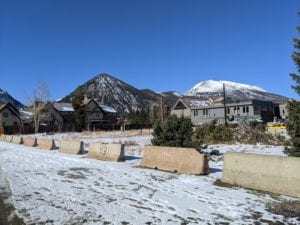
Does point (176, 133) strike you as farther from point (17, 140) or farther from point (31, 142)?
point (17, 140)

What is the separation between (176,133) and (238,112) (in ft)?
224

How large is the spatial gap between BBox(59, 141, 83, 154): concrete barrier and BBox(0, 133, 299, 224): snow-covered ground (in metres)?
9.01

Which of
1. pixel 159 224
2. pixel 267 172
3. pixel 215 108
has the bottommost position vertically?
pixel 159 224

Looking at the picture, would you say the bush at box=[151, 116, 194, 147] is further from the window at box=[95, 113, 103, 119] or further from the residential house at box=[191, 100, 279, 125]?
the window at box=[95, 113, 103, 119]

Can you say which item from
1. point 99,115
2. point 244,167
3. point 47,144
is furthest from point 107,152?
point 99,115

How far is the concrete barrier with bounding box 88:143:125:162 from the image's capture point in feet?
61.1

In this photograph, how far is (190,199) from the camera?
30.7 feet

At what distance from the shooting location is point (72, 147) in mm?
24281

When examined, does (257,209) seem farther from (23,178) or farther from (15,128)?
(15,128)

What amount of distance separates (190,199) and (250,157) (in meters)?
2.55

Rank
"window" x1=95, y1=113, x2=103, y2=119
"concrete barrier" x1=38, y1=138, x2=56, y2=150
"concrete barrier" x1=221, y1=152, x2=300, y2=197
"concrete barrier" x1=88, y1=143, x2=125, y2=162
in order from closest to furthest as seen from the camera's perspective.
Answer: "concrete barrier" x1=221, y1=152, x2=300, y2=197, "concrete barrier" x1=88, y1=143, x2=125, y2=162, "concrete barrier" x1=38, y1=138, x2=56, y2=150, "window" x1=95, y1=113, x2=103, y2=119

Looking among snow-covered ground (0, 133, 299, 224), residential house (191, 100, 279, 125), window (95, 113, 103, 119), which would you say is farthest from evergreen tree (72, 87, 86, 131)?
snow-covered ground (0, 133, 299, 224)

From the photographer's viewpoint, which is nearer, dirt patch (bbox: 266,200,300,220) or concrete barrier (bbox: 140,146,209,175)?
dirt patch (bbox: 266,200,300,220)

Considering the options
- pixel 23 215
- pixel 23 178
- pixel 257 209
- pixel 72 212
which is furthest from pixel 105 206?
pixel 23 178
